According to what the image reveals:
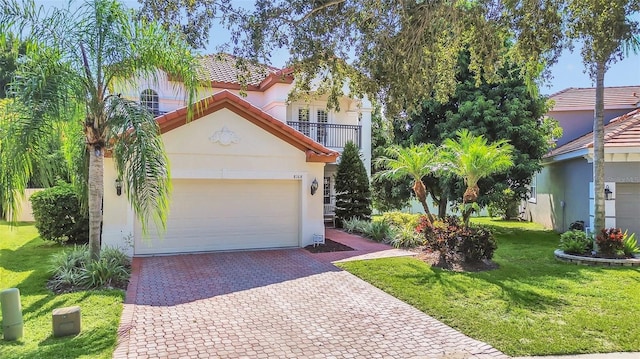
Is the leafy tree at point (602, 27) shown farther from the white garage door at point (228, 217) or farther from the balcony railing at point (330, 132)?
the balcony railing at point (330, 132)

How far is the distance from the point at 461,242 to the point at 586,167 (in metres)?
9.69

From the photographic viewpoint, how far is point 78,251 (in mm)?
10648

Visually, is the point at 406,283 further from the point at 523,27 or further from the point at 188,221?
the point at 188,221

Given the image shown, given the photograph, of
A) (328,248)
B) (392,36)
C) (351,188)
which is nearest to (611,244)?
(328,248)

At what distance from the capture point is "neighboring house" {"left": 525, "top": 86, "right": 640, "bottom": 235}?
49.0 ft

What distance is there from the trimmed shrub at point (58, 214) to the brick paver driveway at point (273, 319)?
528cm

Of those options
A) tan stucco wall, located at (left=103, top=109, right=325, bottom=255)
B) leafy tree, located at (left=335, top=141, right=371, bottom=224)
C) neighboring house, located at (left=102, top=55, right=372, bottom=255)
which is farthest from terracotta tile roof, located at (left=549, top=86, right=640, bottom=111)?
tan stucco wall, located at (left=103, top=109, right=325, bottom=255)

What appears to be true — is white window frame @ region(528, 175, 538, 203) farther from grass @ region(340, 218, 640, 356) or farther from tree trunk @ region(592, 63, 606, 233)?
grass @ region(340, 218, 640, 356)

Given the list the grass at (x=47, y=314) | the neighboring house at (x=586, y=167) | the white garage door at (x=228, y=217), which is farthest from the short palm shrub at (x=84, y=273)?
the neighboring house at (x=586, y=167)

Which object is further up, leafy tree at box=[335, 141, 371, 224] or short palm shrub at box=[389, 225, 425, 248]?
leafy tree at box=[335, 141, 371, 224]

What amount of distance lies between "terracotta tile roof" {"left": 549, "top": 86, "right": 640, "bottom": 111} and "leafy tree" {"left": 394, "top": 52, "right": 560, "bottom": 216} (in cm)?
479

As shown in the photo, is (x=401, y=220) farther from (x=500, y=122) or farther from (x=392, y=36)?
(x=392, y=36)

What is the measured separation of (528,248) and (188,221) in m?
11.7

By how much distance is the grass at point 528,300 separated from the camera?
254 inches
